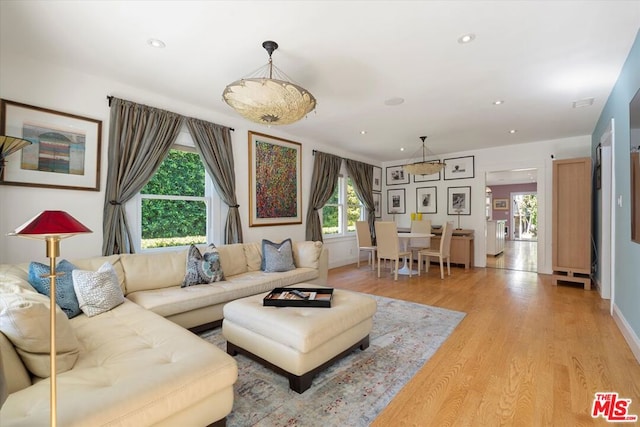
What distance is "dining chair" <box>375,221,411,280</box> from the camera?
5121mm

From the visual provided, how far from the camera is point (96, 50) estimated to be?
258 cm

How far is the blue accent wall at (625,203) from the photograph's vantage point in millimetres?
2484

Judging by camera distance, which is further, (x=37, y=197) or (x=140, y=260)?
(x=140, y=260)

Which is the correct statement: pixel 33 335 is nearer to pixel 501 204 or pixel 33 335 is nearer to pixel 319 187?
pixel 319 187

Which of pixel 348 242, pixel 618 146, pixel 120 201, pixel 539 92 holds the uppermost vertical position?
pixel 539 92

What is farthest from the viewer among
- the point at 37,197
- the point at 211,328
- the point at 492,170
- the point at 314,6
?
the point at 492,170

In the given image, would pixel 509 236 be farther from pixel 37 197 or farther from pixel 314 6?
pixel 37 197

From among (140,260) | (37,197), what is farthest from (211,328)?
(37,197)

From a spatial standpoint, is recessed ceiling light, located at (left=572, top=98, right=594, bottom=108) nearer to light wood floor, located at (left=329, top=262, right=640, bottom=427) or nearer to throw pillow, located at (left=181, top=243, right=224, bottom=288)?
light wood floor, located at (left=329, top=262, right=640, bottom=427)

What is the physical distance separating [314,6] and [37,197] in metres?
3.02

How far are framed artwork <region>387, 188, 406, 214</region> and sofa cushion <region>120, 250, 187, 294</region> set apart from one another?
18.7ft

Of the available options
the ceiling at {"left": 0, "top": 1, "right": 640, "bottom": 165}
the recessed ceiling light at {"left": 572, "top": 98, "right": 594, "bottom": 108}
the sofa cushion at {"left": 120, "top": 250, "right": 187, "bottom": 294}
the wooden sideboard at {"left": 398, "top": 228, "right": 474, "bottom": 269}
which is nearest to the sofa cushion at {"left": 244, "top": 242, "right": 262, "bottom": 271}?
the sofa cushion at {"left": 120, "top": 250, "right": 187, "bottom": 294}

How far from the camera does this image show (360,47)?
2520 millimetres

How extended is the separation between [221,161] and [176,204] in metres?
0.83
